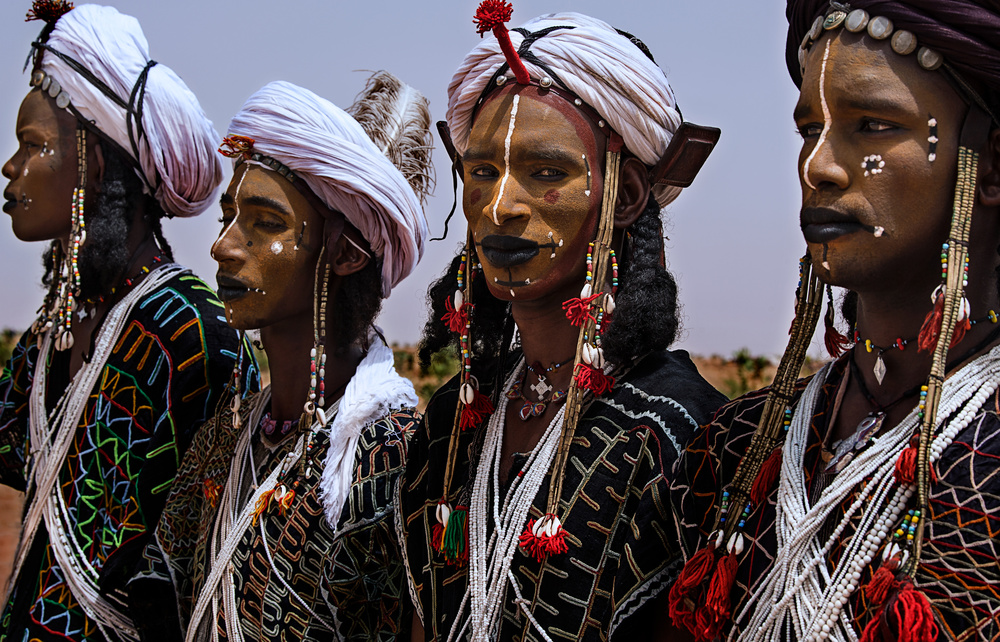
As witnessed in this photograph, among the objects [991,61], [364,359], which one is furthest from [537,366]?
[991,61]

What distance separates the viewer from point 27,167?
4.14 metres

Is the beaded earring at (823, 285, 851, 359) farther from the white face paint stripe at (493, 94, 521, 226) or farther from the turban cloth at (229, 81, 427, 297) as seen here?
the turban cloth at (229, 81, 427, 297)

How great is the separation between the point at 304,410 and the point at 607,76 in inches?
60.2

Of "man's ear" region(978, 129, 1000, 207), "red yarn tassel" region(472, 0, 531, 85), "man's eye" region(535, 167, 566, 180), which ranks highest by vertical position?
"red yarn tassel" region(472, 0, 531, 85)

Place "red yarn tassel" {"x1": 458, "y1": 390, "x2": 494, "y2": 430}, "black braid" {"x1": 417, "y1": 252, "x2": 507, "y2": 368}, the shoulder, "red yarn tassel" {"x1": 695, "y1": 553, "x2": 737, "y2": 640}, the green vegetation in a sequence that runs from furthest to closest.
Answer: the green vegetation
"black braid" {"x1": 417, "y1": 252, "x2": 507, "y2": 368}
"red yarn tassel" {"x1": 458, "y1": 390, "x2": 494, "y2": 430}
the shoulder
"red yarn tassel" {"x1": 695, "y1": 553, "x2": 737, "y2": 640}

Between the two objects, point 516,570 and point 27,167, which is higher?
point 27,167

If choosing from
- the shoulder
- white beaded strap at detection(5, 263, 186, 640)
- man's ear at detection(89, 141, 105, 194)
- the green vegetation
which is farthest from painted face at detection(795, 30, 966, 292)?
the green vegetation

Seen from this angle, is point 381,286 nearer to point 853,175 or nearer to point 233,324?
point 233,324

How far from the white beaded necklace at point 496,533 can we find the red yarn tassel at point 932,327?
1.01m

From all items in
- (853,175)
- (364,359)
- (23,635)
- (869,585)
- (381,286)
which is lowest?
(23,635)

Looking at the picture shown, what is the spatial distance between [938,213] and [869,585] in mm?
764

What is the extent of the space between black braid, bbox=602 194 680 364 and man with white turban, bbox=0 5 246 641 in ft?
6.44

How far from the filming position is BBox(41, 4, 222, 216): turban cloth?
418cm

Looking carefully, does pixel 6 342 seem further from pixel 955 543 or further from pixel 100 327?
pixel 955 543
